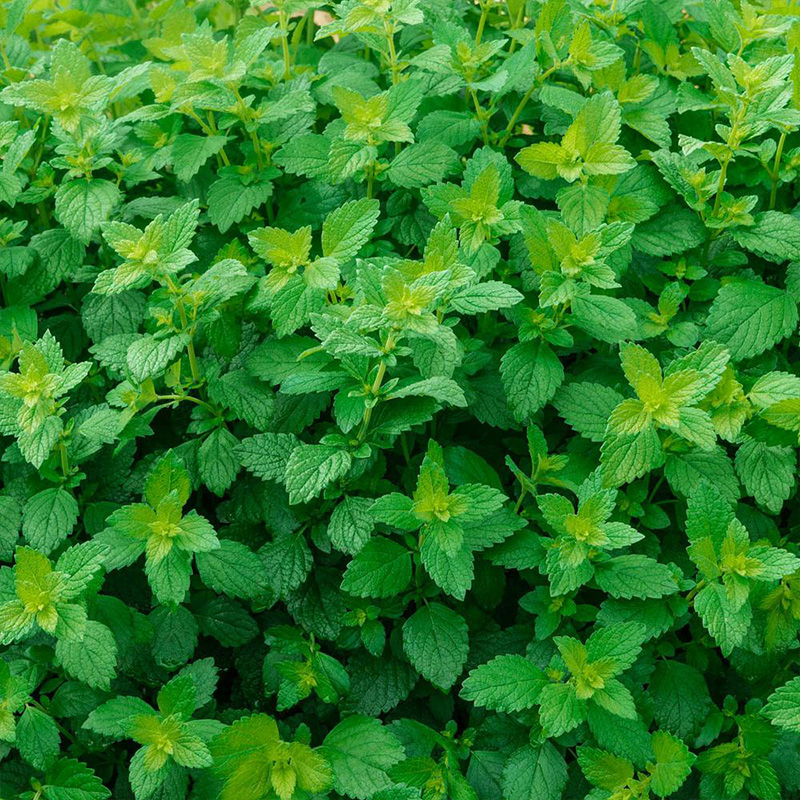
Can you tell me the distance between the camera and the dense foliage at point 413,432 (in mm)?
1730

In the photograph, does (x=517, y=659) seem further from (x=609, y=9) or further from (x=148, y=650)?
(x=609, y=9)

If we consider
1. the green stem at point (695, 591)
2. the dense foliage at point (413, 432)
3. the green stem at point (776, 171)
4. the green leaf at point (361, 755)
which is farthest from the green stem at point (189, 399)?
the green stem at point (776, 171)

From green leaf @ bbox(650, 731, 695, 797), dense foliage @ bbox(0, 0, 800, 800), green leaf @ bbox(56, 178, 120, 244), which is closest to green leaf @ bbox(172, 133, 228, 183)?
dense foliage @ bbox(0, 0, 800, 800)

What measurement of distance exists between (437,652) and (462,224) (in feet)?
2.81

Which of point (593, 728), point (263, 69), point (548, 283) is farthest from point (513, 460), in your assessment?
point (263, 69)

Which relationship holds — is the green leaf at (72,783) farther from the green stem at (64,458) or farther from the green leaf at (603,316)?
the green leaf at (603,316)

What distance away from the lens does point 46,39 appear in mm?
3139

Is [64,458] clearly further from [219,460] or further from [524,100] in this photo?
[524,100]

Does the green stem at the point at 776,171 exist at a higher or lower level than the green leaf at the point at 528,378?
higher

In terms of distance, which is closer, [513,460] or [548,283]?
[548,283]

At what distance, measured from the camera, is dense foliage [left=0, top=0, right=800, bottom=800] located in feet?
5.68

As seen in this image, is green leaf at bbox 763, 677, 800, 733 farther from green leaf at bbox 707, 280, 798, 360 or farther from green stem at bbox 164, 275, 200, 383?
green stem at bbox 164, 275, 200, 383

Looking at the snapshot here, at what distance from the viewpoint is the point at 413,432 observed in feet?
6.77

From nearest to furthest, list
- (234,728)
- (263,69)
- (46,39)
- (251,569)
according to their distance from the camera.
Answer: (234,728) → (251,569) → (263,69) → (46,39)
